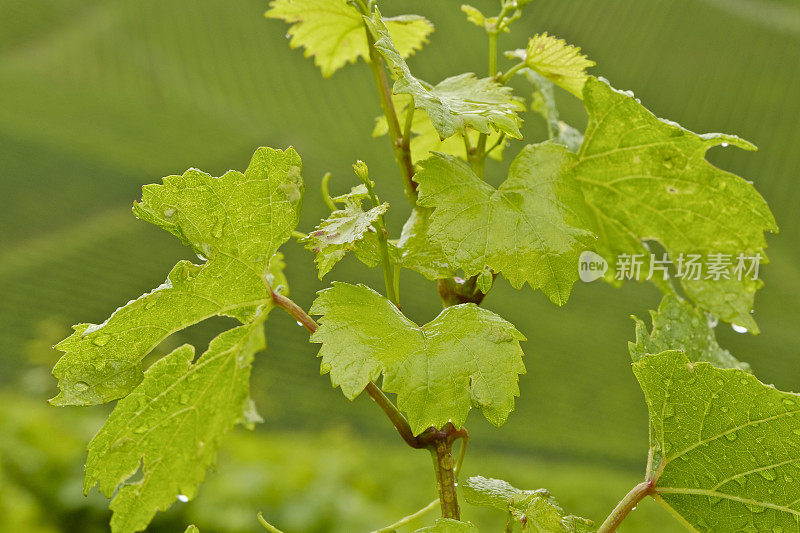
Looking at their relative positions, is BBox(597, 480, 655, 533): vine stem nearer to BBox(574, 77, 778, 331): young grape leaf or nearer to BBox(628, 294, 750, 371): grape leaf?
BBox(628, 294, 750, 371): grape leaf

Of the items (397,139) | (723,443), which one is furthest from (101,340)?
(723,443)

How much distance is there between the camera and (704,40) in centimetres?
634

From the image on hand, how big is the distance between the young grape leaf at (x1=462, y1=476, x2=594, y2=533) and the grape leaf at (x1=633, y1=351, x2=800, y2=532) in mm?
125

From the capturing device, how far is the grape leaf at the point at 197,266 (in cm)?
71

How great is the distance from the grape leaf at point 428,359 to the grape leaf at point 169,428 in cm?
14

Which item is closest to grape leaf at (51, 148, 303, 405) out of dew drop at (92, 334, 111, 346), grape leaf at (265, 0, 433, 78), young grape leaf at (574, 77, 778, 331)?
dew drop at (92, 334, 111, 346)

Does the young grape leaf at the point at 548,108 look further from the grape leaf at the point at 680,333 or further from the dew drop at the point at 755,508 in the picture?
the dew drop at the point at 755,508

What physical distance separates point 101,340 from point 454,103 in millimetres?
415

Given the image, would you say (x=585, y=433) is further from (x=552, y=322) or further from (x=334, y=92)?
(x=334, y=92)

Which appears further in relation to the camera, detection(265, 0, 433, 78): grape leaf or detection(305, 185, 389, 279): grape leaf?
detection(265, 0, 433, 78): grape leaf

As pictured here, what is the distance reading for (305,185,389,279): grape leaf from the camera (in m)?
0.68

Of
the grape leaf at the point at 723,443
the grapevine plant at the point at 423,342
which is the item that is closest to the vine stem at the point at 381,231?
the grapevine plant at the point at 423,342

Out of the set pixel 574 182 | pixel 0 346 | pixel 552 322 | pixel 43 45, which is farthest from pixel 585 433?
pixel 43 45

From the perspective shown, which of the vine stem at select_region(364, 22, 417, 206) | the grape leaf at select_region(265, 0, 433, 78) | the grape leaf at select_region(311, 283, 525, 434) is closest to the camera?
the grape leaf at select_region(311, 283, 525, 434)
